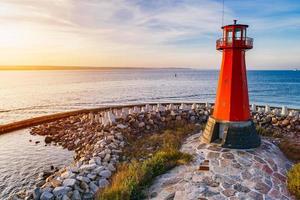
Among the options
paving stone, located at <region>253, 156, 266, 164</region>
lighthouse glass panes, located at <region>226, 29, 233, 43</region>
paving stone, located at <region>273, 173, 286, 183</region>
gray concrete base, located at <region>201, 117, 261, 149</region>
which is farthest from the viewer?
gray concrete base, located at <region>201, 117, 261, 149</region>

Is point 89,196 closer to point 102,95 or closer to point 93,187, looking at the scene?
point 93,187

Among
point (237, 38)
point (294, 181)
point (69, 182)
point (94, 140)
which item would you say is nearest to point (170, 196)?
point (69, 182)

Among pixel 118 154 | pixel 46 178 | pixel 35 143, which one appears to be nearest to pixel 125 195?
pixel 118 154

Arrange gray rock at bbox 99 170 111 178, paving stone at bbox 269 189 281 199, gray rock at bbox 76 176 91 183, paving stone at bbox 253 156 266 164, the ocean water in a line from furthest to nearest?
the ocean water → paving stone at bbox 253 156 266 164 → gray rock at bbox 99 170 111 178 → gray rock at bbox 76 176 91 183 → paving stone at bbox 269 189 281 199

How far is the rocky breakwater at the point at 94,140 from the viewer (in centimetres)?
989

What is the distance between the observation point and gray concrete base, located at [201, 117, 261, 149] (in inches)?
485

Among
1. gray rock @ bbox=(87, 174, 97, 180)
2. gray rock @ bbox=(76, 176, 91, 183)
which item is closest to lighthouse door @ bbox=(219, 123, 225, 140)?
gray rock @ bbox=(87, 174, 97, 180)

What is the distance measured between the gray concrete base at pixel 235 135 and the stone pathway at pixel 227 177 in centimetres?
34

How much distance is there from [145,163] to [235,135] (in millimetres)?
4433

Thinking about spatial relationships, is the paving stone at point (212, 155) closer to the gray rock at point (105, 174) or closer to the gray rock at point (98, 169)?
the gray rock at point (105, 174)

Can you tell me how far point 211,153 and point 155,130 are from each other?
17.7ft

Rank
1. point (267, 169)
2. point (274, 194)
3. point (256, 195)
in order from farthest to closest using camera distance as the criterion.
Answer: point (267, 169) < point (274, 194) < point (256, 195)

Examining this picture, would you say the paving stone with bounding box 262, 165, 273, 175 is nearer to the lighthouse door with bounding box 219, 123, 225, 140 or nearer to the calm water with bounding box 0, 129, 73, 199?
the lighthouse door with bounding box 219, 123, 225, 140

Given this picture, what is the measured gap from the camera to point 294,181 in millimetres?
9734
